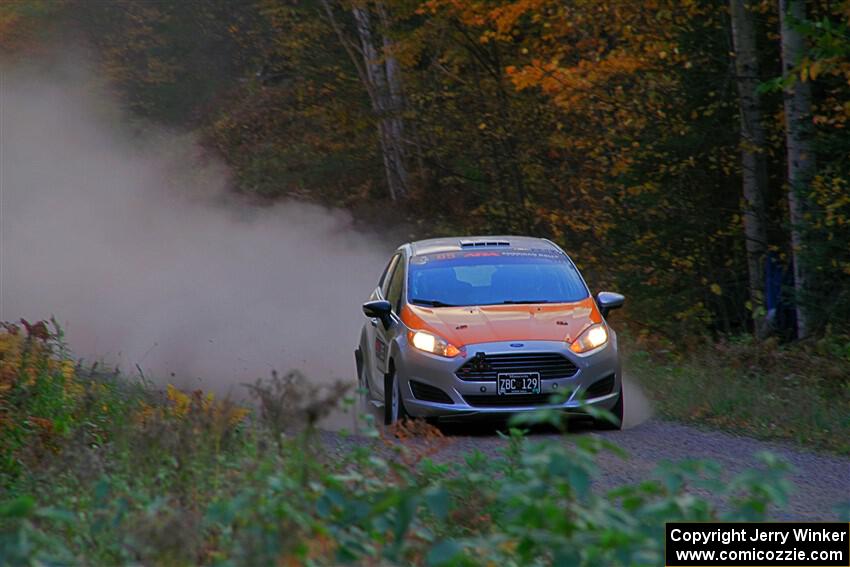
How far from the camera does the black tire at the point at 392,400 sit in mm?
12789

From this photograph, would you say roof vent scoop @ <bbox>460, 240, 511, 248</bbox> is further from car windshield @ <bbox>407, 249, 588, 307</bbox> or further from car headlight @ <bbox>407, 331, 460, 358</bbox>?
car headlight @ <bbox>407, 331, 460, 358</bbox>

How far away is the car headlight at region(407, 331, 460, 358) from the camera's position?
40.8 feet

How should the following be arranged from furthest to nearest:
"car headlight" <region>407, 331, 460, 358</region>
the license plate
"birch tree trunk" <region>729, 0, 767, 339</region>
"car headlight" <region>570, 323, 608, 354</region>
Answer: "birch tree trunk" <region>729, 0, 767, 339</region>
"car headlight" <region>570, 323, 608, 354</region>
"car headlight" <region>407, 331, 460, 358</region>
the license plate

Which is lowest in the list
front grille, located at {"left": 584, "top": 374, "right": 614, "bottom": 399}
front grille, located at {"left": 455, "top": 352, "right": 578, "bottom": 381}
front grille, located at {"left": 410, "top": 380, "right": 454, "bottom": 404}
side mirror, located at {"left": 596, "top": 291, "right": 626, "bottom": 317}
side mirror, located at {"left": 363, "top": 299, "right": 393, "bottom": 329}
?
front grille, located at {"left": 584, "top": 374, "right": 614, "bottom": 399}

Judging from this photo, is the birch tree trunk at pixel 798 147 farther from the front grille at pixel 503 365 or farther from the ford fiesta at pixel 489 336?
the front grille at pixel 503 365

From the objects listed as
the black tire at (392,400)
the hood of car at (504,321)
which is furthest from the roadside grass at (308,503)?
the black tire at (392,400)

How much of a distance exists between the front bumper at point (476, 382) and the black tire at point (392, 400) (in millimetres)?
159

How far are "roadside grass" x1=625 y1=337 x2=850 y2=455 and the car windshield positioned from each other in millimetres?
1797

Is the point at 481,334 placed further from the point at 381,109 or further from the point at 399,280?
the point at 381,109

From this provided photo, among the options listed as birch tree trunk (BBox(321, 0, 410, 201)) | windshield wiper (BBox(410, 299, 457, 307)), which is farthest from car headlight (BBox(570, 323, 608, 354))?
birch tree trunk (BBox(321, 0, 410, 201))

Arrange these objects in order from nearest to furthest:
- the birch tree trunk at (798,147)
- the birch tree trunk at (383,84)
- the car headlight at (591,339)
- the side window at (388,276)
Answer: the car headlight at (591,339) → the side window at (388,276) → the birch tree trunk at (798,147) → the birch tree trunk at (383,84)

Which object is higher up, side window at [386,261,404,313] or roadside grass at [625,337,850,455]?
side window at [386,261,404,313]

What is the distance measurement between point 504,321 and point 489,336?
1.21ft

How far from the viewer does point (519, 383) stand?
12344 millimetres
